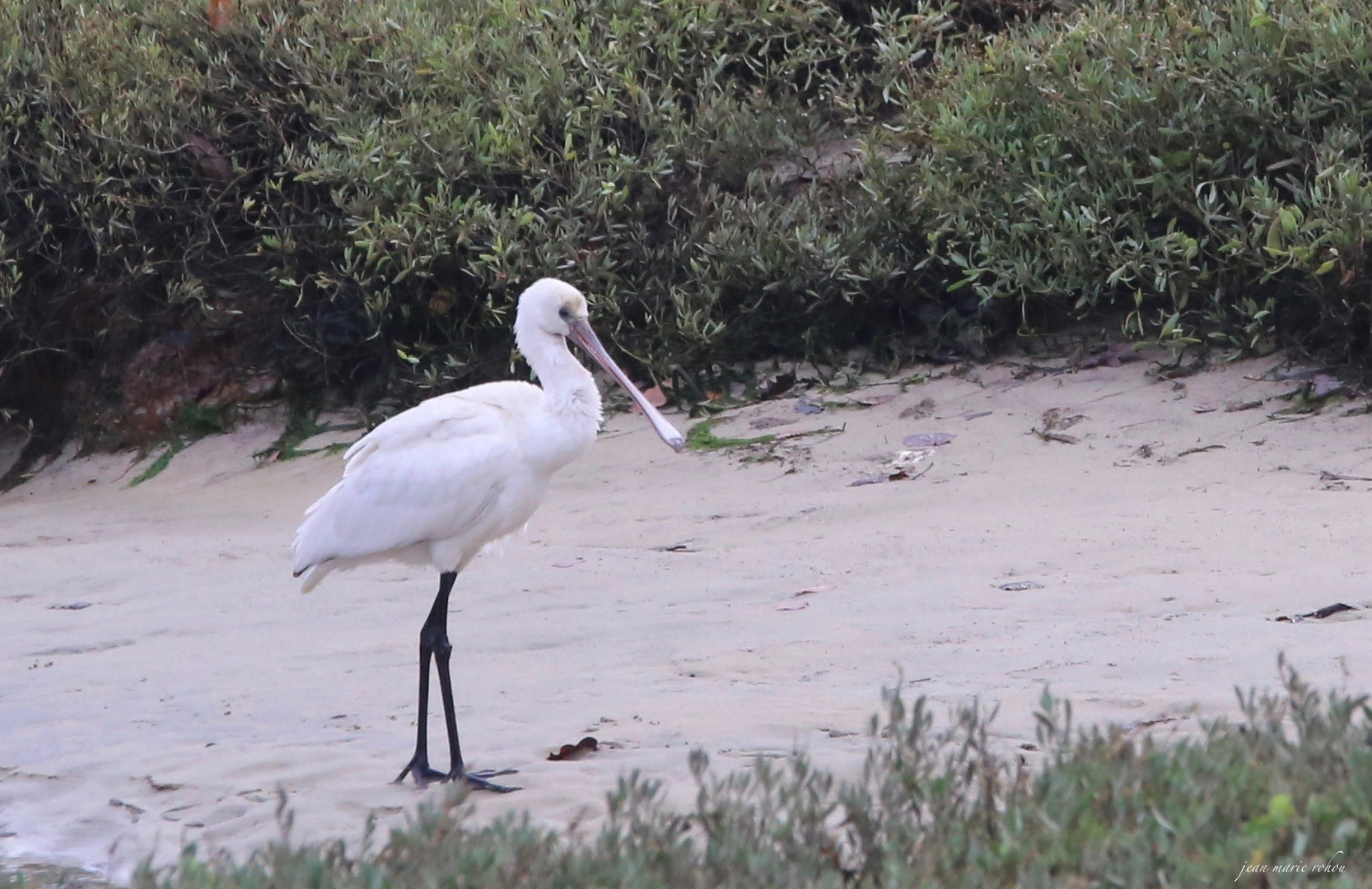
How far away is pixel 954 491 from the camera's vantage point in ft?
24.8

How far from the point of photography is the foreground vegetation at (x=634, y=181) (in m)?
8.44

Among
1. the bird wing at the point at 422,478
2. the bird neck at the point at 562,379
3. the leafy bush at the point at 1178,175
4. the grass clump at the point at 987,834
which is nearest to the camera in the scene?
the grass clump at the point at 987,834

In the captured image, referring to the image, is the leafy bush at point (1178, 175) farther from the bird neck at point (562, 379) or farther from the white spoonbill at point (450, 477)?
the white spoonbill at point (450, 477)

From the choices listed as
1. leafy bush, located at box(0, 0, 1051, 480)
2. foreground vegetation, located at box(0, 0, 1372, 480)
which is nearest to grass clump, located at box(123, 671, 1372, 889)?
foreground vegetation, located at box(0, 0, 1372, 480)

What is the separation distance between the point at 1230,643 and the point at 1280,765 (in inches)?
85.8

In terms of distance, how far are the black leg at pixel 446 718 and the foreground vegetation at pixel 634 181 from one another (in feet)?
12.7

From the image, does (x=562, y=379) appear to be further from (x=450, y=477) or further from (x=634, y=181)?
(x=634, y=181)

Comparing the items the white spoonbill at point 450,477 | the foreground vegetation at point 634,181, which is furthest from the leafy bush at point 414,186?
the white spoonbill at point 450,477

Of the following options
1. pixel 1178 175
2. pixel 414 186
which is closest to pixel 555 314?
pixel 1178 175

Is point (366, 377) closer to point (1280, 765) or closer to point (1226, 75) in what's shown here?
point (1226, 75)

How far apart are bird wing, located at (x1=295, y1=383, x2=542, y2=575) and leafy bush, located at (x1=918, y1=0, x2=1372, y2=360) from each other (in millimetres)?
3928

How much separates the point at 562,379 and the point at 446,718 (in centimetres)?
118

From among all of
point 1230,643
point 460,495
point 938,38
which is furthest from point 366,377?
point 1230,643

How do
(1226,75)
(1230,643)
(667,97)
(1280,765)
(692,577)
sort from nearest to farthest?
(1280,765)
(1230,643)
(692,577)
(1226,75)
(667,97)
